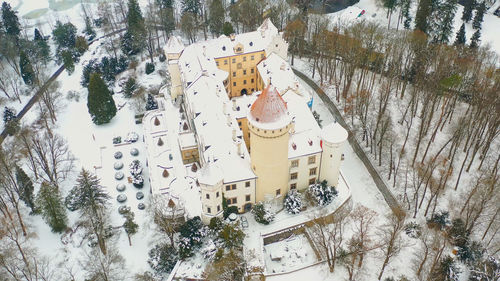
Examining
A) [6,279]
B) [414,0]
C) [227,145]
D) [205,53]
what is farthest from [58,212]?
[414,0]

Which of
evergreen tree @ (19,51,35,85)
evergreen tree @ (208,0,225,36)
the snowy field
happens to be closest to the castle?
the snowy field

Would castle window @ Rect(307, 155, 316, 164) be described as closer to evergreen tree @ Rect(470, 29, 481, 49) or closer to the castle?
the castle

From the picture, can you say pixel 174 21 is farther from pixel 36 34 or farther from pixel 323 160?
pixel 323 160

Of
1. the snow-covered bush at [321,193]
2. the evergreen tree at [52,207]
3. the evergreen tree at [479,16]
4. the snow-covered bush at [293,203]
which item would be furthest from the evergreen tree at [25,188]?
the evergreen tree at [479,16]

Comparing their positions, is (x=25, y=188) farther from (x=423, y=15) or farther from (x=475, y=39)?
(x=475, y=39)

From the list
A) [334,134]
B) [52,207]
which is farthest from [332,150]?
[52,207]

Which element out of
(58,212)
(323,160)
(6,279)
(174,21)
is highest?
(174,21)
